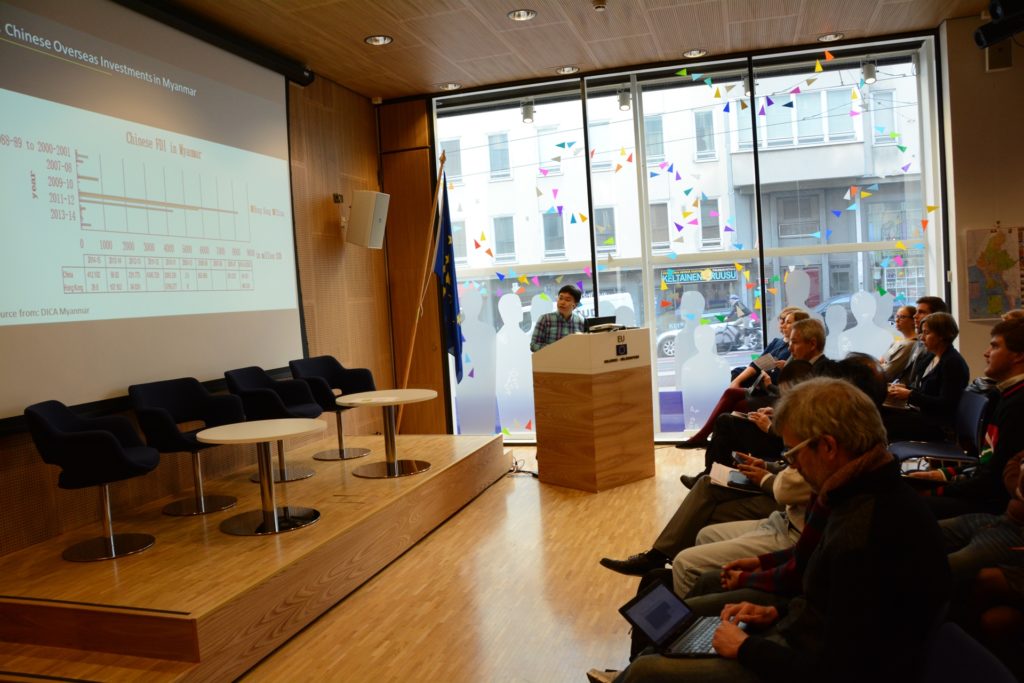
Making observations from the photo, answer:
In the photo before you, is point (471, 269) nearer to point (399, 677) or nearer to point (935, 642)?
point (399, 677)

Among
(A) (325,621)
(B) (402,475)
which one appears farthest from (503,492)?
(A) (325,621)

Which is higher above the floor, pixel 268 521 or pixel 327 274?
pixel 327 274

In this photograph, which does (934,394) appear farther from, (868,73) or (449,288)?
(449,288)

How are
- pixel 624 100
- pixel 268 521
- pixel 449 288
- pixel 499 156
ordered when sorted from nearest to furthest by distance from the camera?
pixel 268 521 < pixel 624 100 < pixel 449 288 < pixel 499 156

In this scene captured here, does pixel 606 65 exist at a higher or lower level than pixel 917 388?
higher

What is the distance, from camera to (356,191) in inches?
284

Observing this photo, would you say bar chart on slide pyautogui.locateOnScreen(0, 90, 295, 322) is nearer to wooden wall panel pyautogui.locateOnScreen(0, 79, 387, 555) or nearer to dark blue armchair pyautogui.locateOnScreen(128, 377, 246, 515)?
wooden wall panel pyautogui.locateOnScreen(0, 79, 387, 555)

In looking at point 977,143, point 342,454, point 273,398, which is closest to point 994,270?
point 977,143

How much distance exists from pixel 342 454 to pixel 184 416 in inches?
58.0

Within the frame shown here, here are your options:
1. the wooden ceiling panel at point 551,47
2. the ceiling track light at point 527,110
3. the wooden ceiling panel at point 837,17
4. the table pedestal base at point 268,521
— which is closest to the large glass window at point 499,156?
the ceiling track light at point 527,110

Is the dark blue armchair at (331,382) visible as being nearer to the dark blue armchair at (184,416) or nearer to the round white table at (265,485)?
the dark blue armchair at (184,416)

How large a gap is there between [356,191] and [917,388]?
16.0 feet

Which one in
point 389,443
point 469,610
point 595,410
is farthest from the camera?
point 595,410

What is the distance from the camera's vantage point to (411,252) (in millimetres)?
7922
